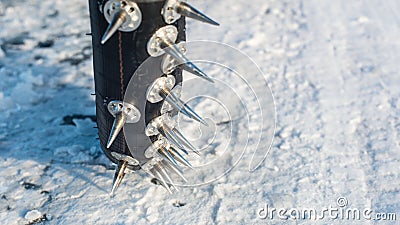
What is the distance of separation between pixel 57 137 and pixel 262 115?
85 centimetres

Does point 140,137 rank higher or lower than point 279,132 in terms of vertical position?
higher

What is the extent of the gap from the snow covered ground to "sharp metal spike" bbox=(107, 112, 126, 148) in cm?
32

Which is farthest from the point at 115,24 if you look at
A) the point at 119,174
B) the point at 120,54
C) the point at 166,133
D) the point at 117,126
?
the point at 119,174

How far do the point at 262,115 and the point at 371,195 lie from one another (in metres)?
0.59

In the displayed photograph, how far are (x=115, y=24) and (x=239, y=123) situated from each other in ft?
3.11

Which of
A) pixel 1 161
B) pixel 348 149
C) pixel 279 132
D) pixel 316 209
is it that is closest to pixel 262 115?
pixel 279 132

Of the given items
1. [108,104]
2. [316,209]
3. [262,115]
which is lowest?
[316,209]

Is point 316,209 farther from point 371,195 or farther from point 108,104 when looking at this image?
point 108,104

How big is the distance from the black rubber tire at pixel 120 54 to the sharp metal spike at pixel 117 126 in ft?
0.18

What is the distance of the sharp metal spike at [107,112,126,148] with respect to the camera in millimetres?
1644

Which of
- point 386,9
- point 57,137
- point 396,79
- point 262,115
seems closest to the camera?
point 57,137

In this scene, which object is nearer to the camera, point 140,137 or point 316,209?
point 140,137

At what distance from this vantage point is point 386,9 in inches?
123

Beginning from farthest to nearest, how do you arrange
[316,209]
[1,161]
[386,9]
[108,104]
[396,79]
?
[386,9] < [396,79] < [1,161] < [316,209] < [108,104]
